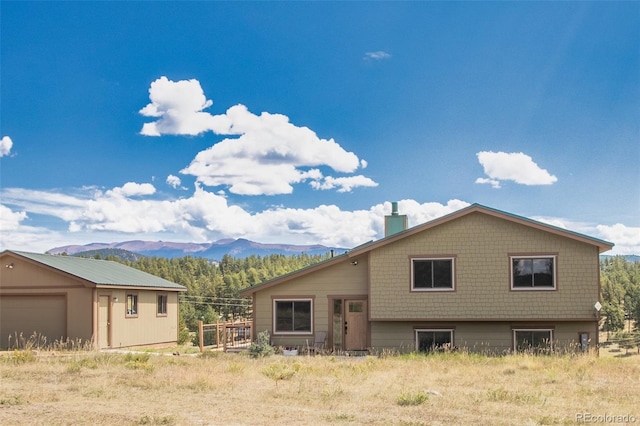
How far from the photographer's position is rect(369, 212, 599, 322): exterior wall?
77.4ft

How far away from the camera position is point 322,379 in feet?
52.8

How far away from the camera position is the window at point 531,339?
79.5ft

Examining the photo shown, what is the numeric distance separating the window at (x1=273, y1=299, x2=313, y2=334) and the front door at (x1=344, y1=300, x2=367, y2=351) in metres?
1.35

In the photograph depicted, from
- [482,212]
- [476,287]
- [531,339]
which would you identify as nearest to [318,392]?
[476,287]

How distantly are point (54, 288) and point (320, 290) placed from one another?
1056 cm

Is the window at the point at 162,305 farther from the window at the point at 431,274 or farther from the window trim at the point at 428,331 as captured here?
the window at the point at 431,274

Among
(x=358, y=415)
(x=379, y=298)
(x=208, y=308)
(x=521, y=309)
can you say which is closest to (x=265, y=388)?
(x=358, y=415)

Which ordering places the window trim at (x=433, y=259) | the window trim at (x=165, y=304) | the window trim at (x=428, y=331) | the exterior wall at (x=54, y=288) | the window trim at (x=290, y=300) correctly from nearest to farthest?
the window trim at (x=433, y=259), the window trim at (x=428, y=331), the window trim at (x=290, y=300), the exterior wall at (x=54, y=288), the window trim at (x=165, y=304)

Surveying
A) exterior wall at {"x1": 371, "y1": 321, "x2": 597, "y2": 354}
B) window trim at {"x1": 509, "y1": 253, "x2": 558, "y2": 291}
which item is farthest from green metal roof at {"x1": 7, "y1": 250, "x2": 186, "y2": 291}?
window trim at {"x1": 509, "y1": 253, "x2": 558, "y2": 291}

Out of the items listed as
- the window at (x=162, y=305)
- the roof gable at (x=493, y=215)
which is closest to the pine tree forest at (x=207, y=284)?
the window at (x=162, y=305)

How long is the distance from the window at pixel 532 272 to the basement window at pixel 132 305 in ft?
51.6

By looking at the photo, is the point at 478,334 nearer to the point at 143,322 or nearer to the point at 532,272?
the point at 532,272

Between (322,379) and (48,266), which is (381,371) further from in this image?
(48,266)

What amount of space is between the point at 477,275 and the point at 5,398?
15901mm
